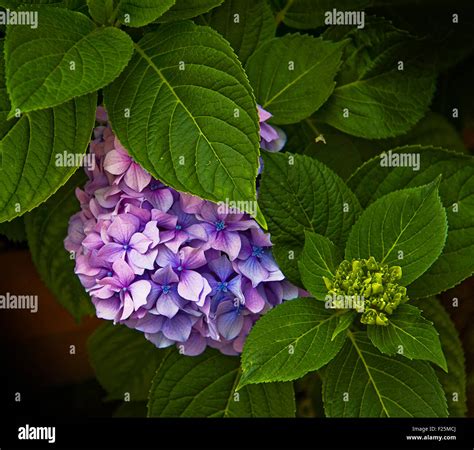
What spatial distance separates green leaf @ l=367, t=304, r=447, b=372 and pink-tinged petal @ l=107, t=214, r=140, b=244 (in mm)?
265

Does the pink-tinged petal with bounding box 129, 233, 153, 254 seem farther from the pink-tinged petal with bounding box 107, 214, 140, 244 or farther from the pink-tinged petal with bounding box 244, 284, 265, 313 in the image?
the pink-tinged petal with bounding box 244, 284, 265, 313

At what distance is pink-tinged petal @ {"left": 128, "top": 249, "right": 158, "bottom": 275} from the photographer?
2.65 feet

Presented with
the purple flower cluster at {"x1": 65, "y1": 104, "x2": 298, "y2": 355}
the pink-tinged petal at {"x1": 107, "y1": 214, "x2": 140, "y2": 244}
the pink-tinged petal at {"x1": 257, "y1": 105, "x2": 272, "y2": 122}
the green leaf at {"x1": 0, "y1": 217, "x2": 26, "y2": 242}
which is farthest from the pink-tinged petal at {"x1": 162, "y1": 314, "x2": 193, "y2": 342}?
the green leaf at {"x1": 0, "y1": 217, "x2": 26, "y2": 242}

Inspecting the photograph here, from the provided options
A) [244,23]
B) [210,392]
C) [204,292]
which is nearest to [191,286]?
[204,292]

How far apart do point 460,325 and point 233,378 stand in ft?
1.26

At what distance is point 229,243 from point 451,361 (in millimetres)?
368

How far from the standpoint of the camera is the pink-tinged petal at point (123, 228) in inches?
32.3

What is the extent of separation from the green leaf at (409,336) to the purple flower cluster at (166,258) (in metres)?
0.12

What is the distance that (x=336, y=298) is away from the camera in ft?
2.68

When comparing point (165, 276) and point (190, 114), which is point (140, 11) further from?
point (165, 276)

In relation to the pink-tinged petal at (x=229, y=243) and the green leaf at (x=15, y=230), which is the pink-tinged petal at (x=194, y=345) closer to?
the pink-tinged petal at (x=229, y=243)

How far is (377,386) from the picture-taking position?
2.90 feet

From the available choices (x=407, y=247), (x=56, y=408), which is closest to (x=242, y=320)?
(x=407, y=247)

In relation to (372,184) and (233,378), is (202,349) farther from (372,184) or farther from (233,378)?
(372,184)
